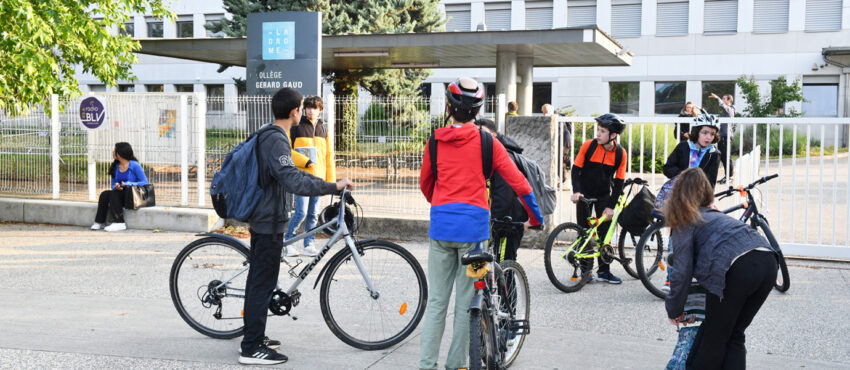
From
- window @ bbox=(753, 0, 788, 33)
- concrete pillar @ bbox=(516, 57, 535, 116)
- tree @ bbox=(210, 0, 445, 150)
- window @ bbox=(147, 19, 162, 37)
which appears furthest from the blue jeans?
window @ bbox=(147, 19, 162, 37)

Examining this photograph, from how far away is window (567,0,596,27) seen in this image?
35781 mm

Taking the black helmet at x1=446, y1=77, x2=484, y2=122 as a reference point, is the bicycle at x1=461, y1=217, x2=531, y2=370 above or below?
below

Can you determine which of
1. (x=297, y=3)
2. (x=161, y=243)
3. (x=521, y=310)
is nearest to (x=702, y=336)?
(x=521, y=310)

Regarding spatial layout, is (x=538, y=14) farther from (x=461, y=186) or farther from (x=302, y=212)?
(x=461, y=186)

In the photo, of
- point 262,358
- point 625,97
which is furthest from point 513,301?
point 625,97

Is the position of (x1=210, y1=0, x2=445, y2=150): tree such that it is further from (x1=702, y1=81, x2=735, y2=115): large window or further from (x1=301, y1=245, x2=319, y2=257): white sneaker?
(x1=301, y1=245, x2=319, y2=257): white sneaker

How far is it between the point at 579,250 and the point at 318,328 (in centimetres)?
256

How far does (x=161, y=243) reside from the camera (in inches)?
408

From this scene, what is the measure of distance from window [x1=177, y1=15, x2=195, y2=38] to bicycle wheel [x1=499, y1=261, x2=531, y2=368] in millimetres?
40328

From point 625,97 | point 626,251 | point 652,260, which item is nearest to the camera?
point 652,260

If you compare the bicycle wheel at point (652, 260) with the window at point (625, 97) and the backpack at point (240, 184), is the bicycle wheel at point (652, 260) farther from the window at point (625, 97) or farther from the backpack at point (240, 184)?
the window at point (625, 97)

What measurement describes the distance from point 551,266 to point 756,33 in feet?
97.8

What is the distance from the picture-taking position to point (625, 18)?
3544cm

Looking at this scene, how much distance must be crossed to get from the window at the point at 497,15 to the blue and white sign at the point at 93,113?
26.7m
